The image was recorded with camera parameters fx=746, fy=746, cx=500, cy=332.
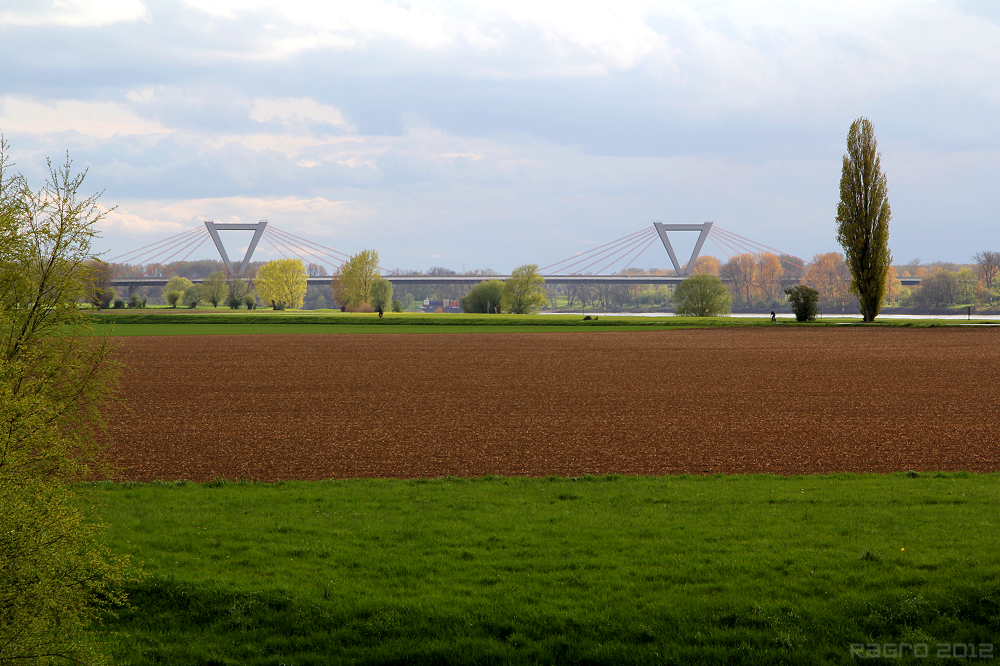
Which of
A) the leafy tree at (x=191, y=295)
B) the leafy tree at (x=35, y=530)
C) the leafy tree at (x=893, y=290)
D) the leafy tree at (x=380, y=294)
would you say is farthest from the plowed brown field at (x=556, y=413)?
the leafy tree at (x=893, y=290)

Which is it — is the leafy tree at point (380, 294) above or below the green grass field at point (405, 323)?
above

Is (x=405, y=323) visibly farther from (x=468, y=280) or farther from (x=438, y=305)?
(x=438, y=305)

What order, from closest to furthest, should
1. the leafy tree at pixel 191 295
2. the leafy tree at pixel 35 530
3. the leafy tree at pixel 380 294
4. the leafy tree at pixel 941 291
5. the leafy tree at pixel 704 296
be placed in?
the leafy tree at pixel 35 530, the leafy tree at pixel 704 296, the leafy tree at pixel 380 294, the leafy tree at pixel 191 295, the leafy tree at pixel 941 291

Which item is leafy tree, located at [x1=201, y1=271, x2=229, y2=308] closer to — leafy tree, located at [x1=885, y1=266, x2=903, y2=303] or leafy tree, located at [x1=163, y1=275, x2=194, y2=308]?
leafy tree, located at [x1=163, y1=275, x2=194, y2=308]

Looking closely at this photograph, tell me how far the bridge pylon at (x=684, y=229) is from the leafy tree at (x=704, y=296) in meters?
45.1

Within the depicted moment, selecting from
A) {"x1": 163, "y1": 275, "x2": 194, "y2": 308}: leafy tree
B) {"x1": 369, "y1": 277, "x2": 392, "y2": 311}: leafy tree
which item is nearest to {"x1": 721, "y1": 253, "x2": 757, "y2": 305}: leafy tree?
{"x1": 369, "y1": 277, "x2": 392, "y2": 311}: leafy tree

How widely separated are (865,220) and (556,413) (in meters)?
59.9

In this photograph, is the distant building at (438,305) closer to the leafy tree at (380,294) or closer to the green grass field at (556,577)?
the leafy tree at (380,294)

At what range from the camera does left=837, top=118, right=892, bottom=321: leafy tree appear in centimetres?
6956

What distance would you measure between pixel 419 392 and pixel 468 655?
19640mm

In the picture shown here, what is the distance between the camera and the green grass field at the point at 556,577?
7.03 metres

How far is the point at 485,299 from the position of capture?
361 feet

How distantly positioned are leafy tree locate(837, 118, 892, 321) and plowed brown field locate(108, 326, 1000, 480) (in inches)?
1106

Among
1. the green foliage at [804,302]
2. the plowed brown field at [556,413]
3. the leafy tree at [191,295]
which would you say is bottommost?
the plowed brown field at [556,413]
